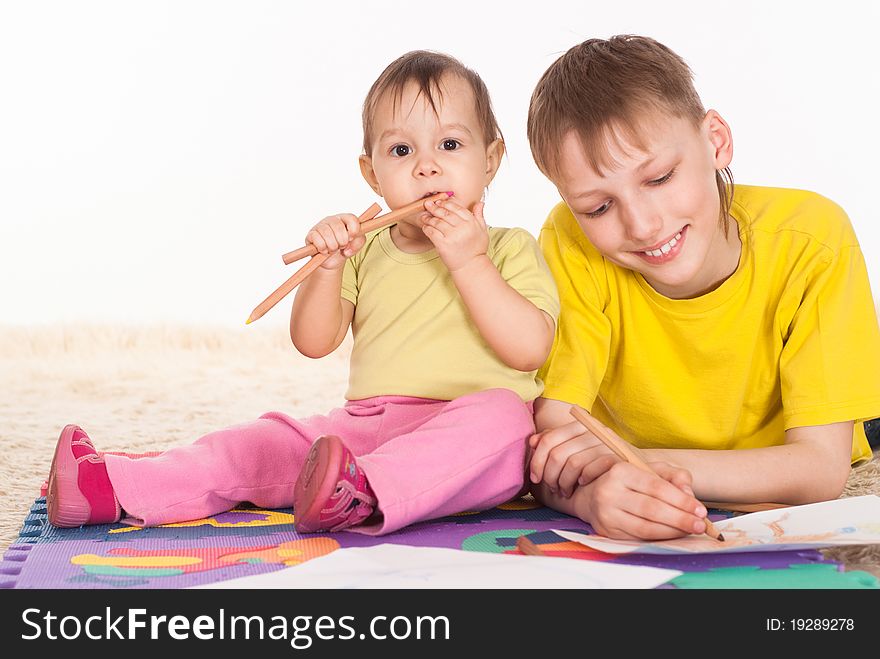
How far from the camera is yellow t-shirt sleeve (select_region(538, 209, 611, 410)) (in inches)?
46.1

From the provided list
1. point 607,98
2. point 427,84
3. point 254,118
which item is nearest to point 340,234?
point 427,84

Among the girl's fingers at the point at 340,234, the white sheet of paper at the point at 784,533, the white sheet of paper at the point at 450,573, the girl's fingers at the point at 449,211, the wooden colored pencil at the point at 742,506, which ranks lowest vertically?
the wooden colored pencil at the point at 742,506

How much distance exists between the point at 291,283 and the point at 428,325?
0.26m

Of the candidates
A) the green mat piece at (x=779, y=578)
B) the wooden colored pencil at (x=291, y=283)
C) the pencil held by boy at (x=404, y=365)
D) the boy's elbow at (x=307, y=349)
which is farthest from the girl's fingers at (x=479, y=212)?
the green mat piece at (x=779, y=578)

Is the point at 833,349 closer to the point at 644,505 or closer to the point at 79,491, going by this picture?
the point at 644,505

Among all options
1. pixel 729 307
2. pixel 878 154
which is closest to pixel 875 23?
pixel 878 154

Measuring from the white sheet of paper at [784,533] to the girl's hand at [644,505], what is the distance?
0.01 m

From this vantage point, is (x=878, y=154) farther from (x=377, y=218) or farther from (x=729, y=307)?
(x=377, y=218)

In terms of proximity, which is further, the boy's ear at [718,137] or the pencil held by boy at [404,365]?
the boy's ear at [718,137]

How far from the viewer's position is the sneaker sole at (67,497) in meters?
0.97

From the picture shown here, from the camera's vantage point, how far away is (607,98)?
1.07 meters

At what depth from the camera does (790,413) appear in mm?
1118

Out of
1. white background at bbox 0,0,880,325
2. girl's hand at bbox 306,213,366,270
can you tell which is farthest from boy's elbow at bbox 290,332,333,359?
white background at bbox 0,0,880,325

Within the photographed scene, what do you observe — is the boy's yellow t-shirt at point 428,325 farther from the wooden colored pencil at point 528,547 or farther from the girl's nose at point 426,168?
the wooden colored pencil at point 528,547
